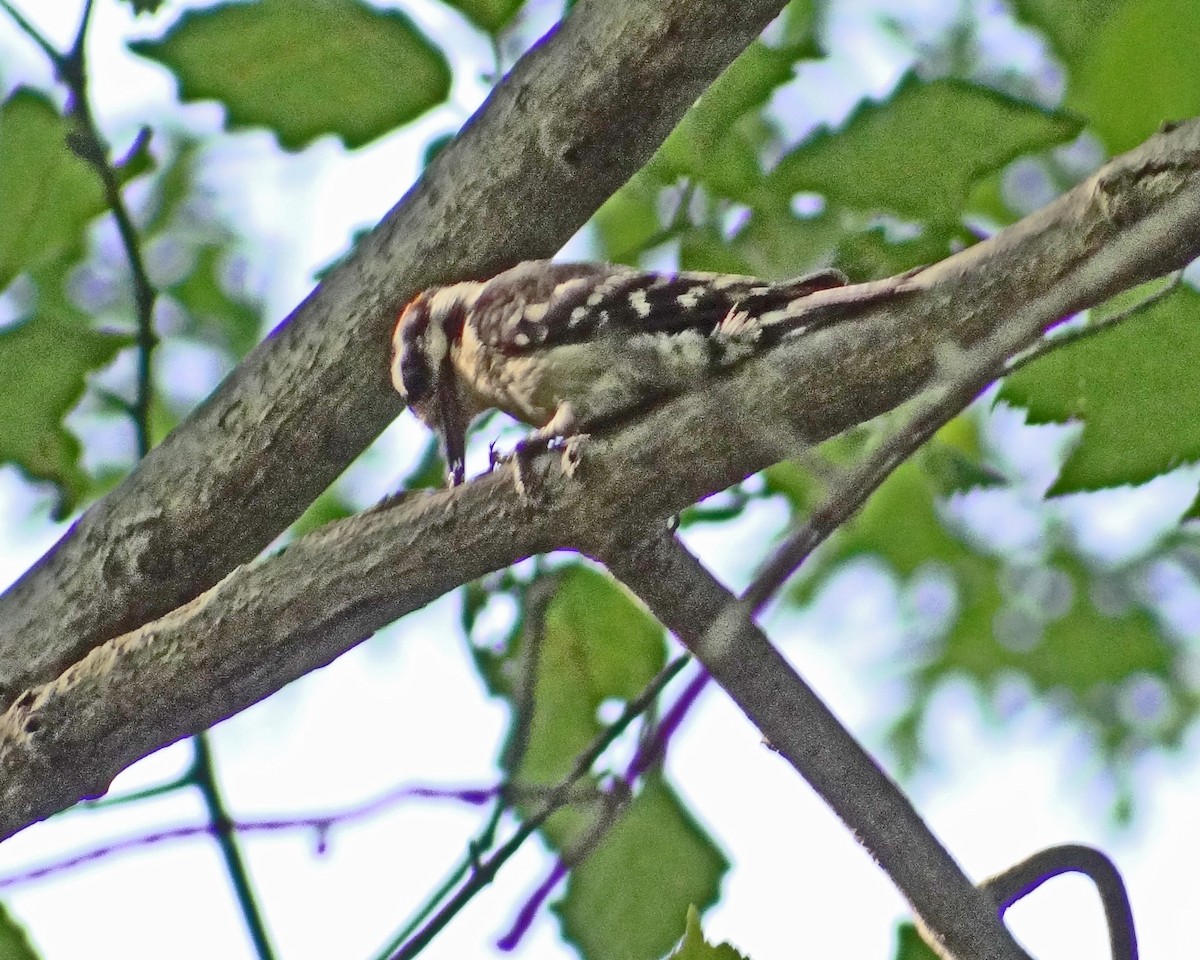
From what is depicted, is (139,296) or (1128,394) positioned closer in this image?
(1128,394)

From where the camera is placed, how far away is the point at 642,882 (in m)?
3.03

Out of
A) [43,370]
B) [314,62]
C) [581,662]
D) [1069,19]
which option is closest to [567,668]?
[581,662]

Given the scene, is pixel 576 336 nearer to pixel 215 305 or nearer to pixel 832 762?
pixel 832 762

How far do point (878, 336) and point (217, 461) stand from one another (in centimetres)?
136

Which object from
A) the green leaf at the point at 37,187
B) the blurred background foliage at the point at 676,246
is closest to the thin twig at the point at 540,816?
the blurred background foliage at the point at 676,246

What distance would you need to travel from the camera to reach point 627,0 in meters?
2.29

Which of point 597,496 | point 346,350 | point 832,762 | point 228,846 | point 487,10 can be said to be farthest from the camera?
point 228,846

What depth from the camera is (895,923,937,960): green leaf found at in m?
2.34

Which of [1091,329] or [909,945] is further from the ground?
[1091,329]

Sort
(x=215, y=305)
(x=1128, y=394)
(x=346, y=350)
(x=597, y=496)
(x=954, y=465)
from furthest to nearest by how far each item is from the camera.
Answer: (x=215, y=305) < (x=954, y=465) < (x=346, y=350) < (x=1128, y=394) < (x=597, y=496)

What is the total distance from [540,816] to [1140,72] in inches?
72.7

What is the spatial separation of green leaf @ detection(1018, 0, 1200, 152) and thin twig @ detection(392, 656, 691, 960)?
1.40 m

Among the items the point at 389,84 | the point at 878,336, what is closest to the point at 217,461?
the point at 389,84

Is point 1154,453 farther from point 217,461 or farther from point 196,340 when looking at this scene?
point 196,340
